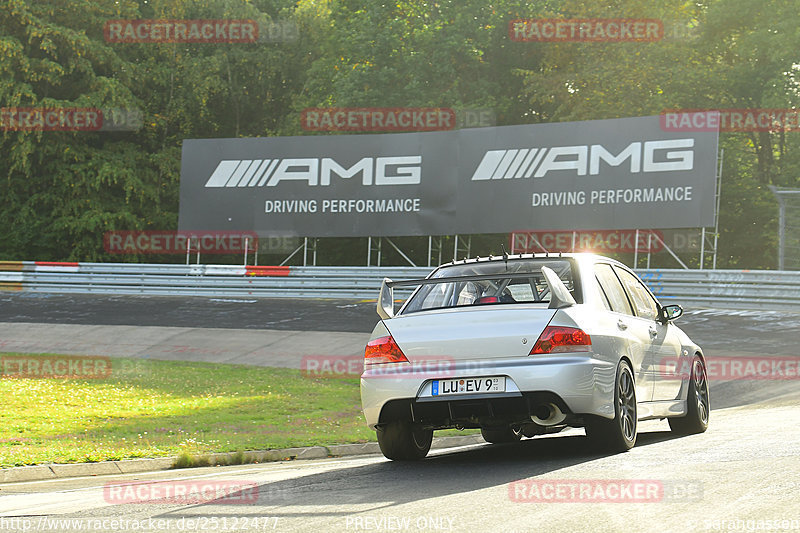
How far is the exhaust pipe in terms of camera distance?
7.71 meters

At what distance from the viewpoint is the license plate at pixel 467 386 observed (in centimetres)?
771

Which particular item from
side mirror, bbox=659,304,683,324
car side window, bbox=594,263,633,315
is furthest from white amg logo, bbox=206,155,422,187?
car side window, bbox=594,263,633,315

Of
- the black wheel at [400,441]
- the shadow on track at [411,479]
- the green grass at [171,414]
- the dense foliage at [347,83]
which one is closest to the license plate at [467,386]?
the shadow on track at [411,479]

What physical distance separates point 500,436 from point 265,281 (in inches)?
873

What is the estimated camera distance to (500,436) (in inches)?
415

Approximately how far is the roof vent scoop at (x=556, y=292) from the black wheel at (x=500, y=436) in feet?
9.01

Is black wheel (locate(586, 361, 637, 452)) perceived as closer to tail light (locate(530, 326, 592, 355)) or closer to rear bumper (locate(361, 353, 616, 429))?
rear bumper (locate(361, 353, 616, 429))

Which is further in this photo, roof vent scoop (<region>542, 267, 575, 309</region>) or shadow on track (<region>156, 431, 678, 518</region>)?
roof vent scoop (<region>542, 267, 575, 309</region>)

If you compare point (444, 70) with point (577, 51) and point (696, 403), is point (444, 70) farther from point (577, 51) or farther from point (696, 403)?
point (696, 403)

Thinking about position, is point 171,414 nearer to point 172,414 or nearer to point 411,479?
point 172,414

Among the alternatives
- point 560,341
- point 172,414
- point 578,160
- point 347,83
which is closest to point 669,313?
point 560,341

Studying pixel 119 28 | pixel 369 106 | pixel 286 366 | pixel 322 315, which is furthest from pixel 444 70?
pixel 286 366

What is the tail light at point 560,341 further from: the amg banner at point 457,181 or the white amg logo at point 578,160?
the white amg logo at point 578,160

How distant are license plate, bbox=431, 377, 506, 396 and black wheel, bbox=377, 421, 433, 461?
83 cm
